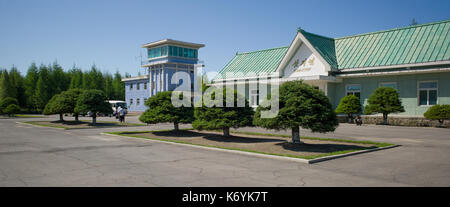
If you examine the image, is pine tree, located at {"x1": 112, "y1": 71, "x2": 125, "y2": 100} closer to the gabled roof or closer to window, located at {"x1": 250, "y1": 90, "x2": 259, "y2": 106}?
window, located at {"x1": 250, "y1": 90, "x2": 259, "y2": 106}

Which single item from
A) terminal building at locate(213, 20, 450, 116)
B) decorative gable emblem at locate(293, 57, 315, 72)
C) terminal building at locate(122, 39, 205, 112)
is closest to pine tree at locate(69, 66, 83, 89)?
terminal building at locate(122, 39, 205, 112)

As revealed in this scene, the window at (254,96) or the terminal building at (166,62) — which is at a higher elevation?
the terminal building at (166,62)

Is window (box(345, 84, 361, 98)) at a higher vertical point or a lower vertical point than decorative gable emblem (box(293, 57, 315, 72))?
lower

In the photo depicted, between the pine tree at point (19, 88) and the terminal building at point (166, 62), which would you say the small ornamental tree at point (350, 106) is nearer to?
the terminal building at point (166, 62)

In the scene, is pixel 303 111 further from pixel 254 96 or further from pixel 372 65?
pixel 254 96

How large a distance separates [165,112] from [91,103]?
10.7 m

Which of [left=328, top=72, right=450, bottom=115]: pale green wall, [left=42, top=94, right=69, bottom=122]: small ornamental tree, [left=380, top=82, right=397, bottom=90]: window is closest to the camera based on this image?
[left=328, top=72, right=450, bottom=115]: pale green wall

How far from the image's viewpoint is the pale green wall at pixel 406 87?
2442cm

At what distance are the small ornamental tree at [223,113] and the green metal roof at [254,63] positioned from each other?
19418 millimetres

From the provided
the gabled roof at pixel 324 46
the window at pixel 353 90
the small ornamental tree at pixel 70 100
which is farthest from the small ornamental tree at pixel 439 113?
the small ornamental tree at pixel 70 100

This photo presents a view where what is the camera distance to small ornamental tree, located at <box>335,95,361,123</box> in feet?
89.1

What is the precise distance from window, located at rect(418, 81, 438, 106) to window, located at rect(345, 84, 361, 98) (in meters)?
5.04

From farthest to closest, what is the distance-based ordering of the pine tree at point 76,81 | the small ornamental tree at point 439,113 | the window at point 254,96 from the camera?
1. the pine tree at point 76,81
2. the window at point 254,96
3. the small ornamental tree at point 439,113
